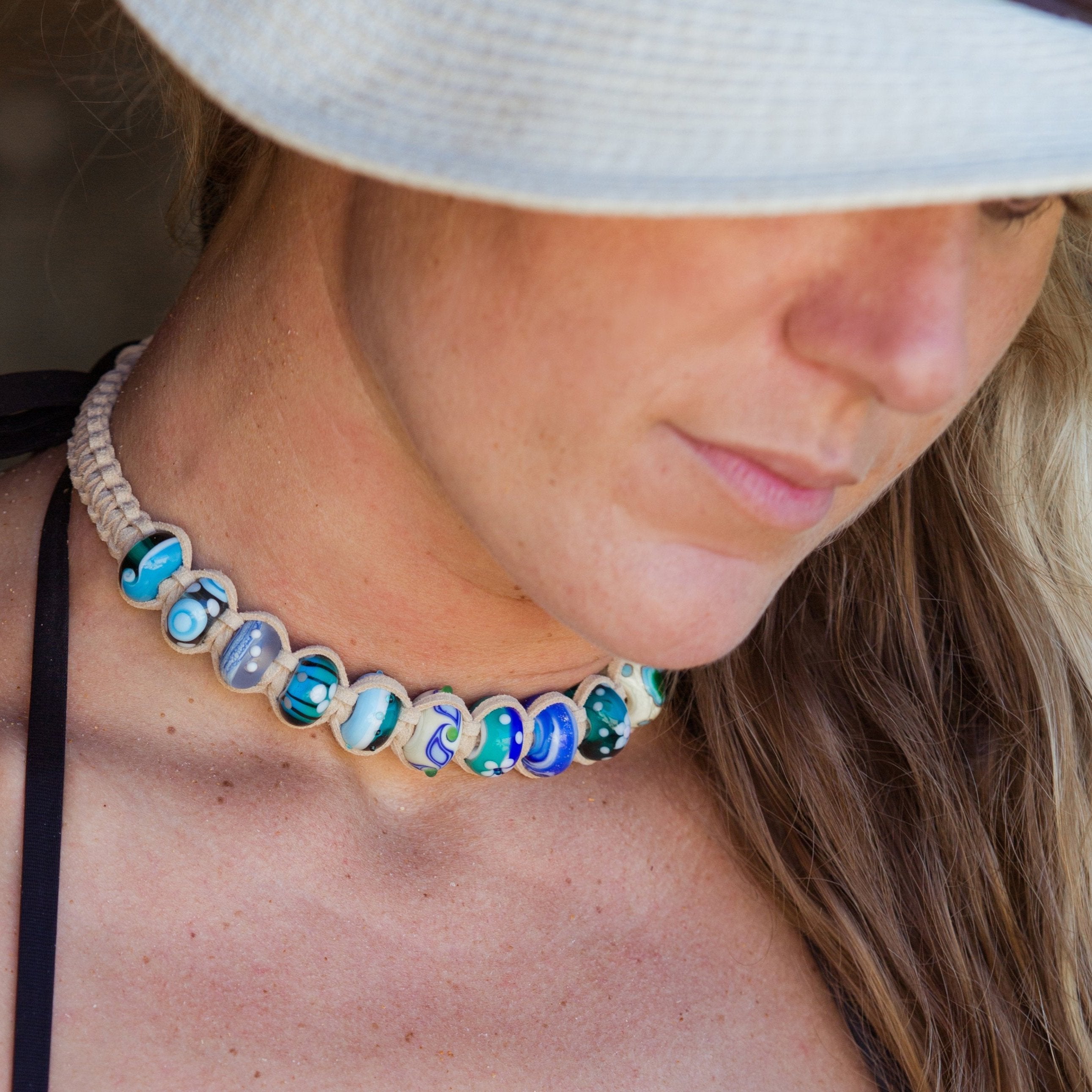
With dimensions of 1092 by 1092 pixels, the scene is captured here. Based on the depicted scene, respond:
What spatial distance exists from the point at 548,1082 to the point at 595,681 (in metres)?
0.40

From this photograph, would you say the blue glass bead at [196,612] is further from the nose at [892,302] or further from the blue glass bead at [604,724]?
the nose at [892,302]

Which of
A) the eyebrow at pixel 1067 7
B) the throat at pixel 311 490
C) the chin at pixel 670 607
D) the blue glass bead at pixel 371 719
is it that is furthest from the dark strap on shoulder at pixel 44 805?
the eyebrow at pixel 1067 7

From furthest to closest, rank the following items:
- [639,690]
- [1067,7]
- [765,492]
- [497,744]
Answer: [639,690] → [497,744] → [765,492] → [1067,7]

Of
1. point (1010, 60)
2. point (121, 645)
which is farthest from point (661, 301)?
point (121, 645)

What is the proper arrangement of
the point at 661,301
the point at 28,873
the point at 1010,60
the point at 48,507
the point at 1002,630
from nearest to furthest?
the point at 1010,60 → the point at 661,301 → the point at 28,873 → the point at 48,507 → the point at 1002,630

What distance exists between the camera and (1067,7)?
30.6 inches

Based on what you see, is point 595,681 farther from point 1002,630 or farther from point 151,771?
point 1002,630

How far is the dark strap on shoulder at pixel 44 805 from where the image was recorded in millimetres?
954

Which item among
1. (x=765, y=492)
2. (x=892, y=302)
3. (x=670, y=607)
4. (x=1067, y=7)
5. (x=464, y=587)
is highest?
(x=1067, y=7)

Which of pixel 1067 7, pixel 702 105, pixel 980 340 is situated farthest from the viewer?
pixel 980 340

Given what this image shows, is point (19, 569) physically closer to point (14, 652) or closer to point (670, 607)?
point (14, 652)

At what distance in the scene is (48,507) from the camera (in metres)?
1.25

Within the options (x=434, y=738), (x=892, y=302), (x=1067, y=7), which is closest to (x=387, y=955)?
(x=434, y=738)

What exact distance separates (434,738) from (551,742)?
0.14 metres
